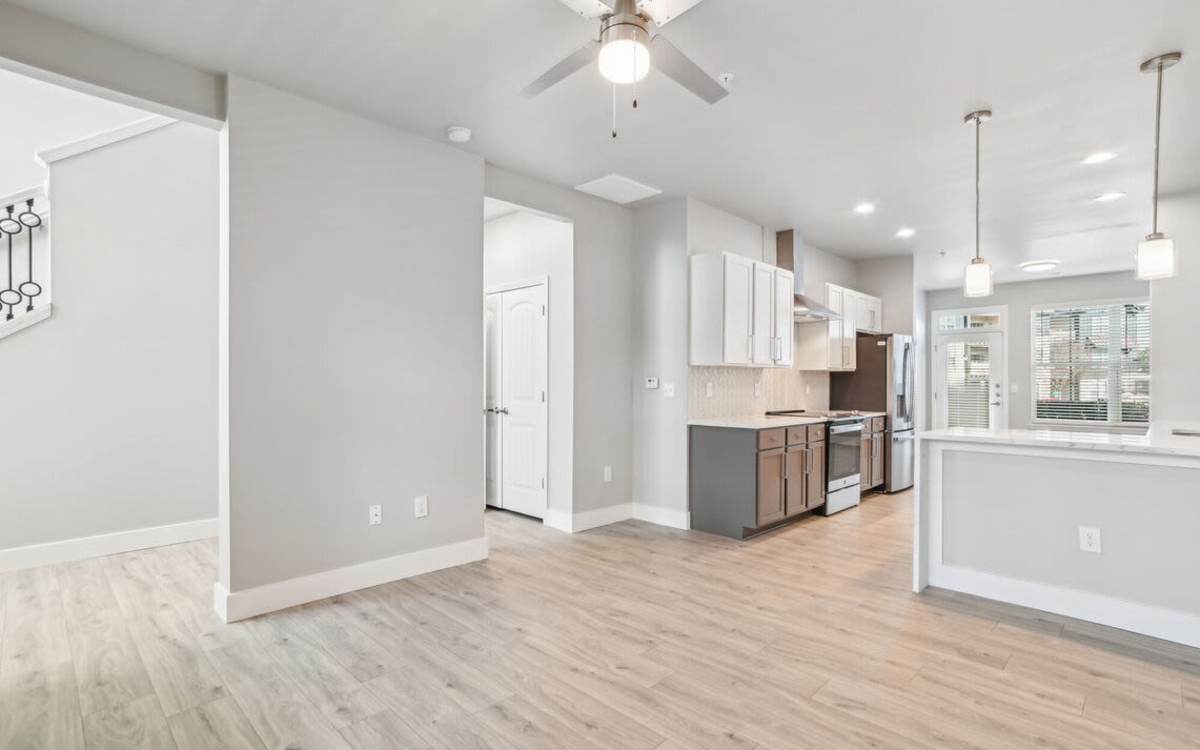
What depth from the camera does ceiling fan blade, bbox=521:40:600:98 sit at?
2119mm

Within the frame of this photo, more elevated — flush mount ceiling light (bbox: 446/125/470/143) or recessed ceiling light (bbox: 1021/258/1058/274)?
flush mount ceiling light (bbox: 446/125/470/143)

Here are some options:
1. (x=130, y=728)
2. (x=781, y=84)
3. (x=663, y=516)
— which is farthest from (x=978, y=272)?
(x=130, y=728)

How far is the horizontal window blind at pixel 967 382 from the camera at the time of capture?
9117 millimetres

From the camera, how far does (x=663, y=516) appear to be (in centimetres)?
503

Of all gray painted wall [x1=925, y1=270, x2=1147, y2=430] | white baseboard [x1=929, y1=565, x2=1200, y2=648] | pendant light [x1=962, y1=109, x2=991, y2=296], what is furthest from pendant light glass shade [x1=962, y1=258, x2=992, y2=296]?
gray painted wall [x1=925, y1=270, x2=1147, y2=430]

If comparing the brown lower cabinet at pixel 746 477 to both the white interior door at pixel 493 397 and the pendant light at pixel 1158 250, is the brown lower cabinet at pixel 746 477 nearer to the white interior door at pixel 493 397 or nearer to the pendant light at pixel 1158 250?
the white interior door at pixel 493 397

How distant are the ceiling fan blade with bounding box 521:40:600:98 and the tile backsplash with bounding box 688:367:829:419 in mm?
3025

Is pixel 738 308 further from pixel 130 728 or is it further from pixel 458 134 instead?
pixel 130 728

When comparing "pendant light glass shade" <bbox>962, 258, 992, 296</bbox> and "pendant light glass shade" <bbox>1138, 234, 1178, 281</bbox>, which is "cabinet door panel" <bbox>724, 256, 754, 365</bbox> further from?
"pendant light glass shade" <bbox>1138, 234, 1178, 281</bbox>

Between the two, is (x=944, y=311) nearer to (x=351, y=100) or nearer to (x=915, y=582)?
(x=915, y=582)

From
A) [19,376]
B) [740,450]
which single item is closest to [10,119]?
[19,376]

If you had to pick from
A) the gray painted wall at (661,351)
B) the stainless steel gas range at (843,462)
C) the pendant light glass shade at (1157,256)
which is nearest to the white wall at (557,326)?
the gray painted wall at (661,351)

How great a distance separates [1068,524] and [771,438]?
1.95m

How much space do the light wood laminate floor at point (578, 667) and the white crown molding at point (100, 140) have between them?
276 cm
